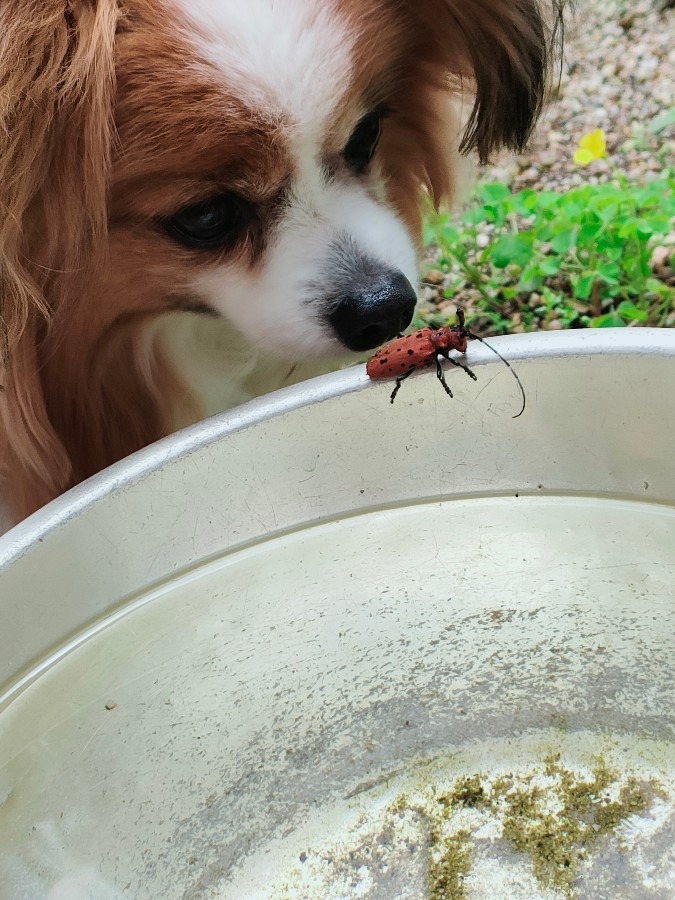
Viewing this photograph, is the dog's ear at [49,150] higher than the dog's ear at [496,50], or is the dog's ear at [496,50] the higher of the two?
the dog's ear at [49,150]

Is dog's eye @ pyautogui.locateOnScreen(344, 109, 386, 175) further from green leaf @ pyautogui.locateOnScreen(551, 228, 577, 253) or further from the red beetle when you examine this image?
green leaf @ pyautogui.locateOnScreen(551, 228, 577, 253)

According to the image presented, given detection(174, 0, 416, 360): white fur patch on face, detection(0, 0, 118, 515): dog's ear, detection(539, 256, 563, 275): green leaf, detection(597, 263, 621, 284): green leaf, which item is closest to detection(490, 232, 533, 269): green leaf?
detection(539, 256, 563, 275): green leaf

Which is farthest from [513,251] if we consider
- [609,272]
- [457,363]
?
[457,363]

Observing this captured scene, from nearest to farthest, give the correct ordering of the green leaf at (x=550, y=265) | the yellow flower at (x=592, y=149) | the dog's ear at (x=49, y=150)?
the dog's ear at (x=49, y=150), the green leaf at (x=550, y=265), the yellow flower at (x=592, y=149)

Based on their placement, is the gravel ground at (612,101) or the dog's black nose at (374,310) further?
the gravel ground at (612,101)

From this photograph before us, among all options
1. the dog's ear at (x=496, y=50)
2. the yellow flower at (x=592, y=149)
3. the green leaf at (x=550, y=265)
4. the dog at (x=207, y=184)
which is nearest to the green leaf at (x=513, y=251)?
the green leaf at (x=550, y=265)

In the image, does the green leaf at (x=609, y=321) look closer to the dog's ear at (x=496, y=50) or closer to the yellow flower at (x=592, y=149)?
the yellow flower at (x=592, y=149)
